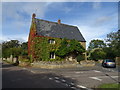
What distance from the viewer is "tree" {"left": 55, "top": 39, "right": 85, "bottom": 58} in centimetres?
2669

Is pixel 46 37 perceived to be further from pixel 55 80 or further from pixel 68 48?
pixel 55 80

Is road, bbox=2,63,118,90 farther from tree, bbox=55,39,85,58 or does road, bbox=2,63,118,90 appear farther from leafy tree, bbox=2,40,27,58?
leafy tree, bbox=2,40,27,58

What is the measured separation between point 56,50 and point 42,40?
357 cm

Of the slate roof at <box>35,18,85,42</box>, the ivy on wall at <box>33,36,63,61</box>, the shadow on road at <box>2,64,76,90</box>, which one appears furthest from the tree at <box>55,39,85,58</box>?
the shadow on road at <box>2,64,76,90</box>

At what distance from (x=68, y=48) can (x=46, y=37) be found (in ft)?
16.4

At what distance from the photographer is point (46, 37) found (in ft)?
89.2

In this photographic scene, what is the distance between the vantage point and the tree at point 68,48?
26.7m

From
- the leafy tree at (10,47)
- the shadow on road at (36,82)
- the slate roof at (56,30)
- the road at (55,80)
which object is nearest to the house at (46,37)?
the slate roof at (56,30)

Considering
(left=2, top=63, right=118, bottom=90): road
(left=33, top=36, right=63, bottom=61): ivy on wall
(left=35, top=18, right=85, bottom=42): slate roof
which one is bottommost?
(left=2, top=63, right=118, bottom=90): road

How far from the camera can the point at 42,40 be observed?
2670 cm

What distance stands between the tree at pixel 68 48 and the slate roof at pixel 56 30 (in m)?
2.83

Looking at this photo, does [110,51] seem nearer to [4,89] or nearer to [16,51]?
[16,51]

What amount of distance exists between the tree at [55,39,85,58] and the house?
1106 mm

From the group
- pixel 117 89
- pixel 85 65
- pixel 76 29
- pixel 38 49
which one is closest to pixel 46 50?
pixel 38 49
